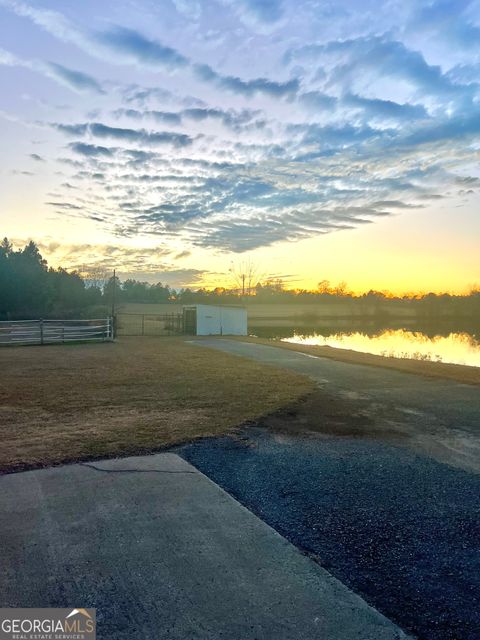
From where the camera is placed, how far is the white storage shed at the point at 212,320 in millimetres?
29688

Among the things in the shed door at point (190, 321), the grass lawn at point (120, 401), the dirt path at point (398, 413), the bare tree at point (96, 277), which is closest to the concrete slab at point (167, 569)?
the grass lawn at point (120, 401)

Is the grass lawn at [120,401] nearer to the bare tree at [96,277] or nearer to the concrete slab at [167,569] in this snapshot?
the concrete slab at [167,569]

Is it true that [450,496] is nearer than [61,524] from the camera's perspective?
No

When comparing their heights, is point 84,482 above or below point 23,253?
below

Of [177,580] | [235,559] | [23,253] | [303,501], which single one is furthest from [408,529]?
[23,253]

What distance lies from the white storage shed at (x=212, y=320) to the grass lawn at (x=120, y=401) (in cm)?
1446

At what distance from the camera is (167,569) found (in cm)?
281

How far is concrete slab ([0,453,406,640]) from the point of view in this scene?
235cm

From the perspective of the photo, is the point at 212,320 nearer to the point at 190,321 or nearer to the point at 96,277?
the point at 190,321

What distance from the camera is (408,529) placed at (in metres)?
3.43

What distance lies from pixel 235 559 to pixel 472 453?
375 centimetres

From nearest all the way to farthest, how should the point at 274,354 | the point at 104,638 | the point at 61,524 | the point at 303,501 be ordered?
the point at 104,638
the point at 61,524
the point at 303,501
the point at 274,354

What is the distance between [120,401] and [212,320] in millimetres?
22237

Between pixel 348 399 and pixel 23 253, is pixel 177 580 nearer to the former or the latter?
pixel 348 399
